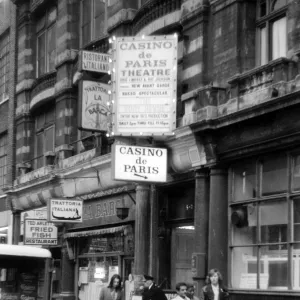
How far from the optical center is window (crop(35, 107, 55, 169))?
3097 cm

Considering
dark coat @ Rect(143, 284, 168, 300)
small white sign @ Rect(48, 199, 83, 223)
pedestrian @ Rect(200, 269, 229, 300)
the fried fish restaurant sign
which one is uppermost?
the fried fish restaurant sign

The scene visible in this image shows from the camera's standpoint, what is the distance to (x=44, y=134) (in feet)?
104

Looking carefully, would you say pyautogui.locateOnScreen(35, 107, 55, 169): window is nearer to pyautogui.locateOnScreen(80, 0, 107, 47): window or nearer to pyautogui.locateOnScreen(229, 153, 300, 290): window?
pyautogui.locateOnScreen(80, 0, 107, 47): window

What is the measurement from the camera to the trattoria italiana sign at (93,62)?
24.8m

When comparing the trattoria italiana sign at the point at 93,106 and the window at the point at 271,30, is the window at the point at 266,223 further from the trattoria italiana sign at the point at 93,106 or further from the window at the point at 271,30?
the trattoria italiana sign at the point at 93,106

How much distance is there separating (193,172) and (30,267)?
21.5 feet

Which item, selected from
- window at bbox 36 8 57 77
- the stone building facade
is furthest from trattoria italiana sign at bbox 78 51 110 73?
window at bbox 36 8 57 77

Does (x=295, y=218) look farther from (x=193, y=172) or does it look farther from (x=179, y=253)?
(x=179, y=253)

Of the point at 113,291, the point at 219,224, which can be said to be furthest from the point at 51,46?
the point at 113,291

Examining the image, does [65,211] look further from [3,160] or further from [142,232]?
[3,160]

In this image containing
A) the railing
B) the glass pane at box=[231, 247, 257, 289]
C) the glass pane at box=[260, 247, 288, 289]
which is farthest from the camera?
the railing

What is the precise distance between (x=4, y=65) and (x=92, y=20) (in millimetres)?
8864

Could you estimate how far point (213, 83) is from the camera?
65.4ft

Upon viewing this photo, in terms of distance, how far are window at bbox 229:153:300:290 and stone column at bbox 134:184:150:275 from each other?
3845 mm
